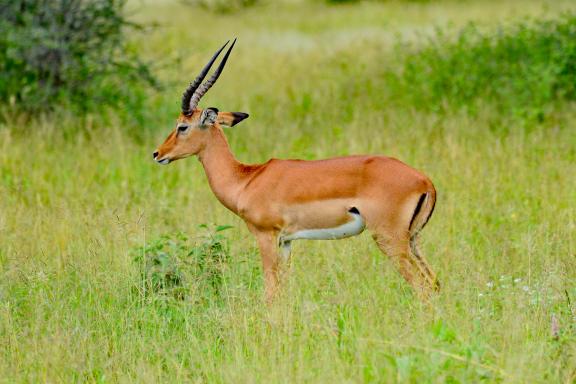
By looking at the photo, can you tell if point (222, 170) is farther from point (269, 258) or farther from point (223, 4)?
Answer: point (223, 4)

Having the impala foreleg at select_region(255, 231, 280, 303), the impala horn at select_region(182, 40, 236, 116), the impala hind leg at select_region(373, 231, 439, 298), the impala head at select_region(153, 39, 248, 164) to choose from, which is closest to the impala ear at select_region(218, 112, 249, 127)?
the impala head at select_region(153, 39, 248, 164)

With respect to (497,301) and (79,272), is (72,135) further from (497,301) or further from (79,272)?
(497,301)

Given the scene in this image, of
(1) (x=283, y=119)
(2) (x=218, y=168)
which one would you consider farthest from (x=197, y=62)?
(2) (x=218, y=168)

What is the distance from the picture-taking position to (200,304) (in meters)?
5.54

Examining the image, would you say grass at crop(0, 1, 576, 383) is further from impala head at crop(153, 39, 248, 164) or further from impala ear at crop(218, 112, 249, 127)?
impala ear at crop(218, 112, 249, 127)

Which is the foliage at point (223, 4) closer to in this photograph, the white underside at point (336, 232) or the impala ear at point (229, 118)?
the impala ear at point (229, 118)

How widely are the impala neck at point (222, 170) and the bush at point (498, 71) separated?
4.36 m

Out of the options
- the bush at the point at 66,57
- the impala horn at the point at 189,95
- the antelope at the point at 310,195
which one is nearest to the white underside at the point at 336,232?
the antelope at the point at 310,195

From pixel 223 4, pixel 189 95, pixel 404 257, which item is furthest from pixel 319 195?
pixel 223 4

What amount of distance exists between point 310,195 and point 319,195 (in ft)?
0.21

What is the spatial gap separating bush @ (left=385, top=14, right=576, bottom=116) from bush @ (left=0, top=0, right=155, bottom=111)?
9.10ft

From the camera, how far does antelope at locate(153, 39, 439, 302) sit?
18.4ft

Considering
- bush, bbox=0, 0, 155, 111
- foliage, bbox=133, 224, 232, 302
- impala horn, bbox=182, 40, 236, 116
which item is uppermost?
bush, bbox=0, 0, 155, 111

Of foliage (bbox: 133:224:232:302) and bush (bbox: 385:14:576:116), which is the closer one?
foliage (bbox: 133:224:232:302)
